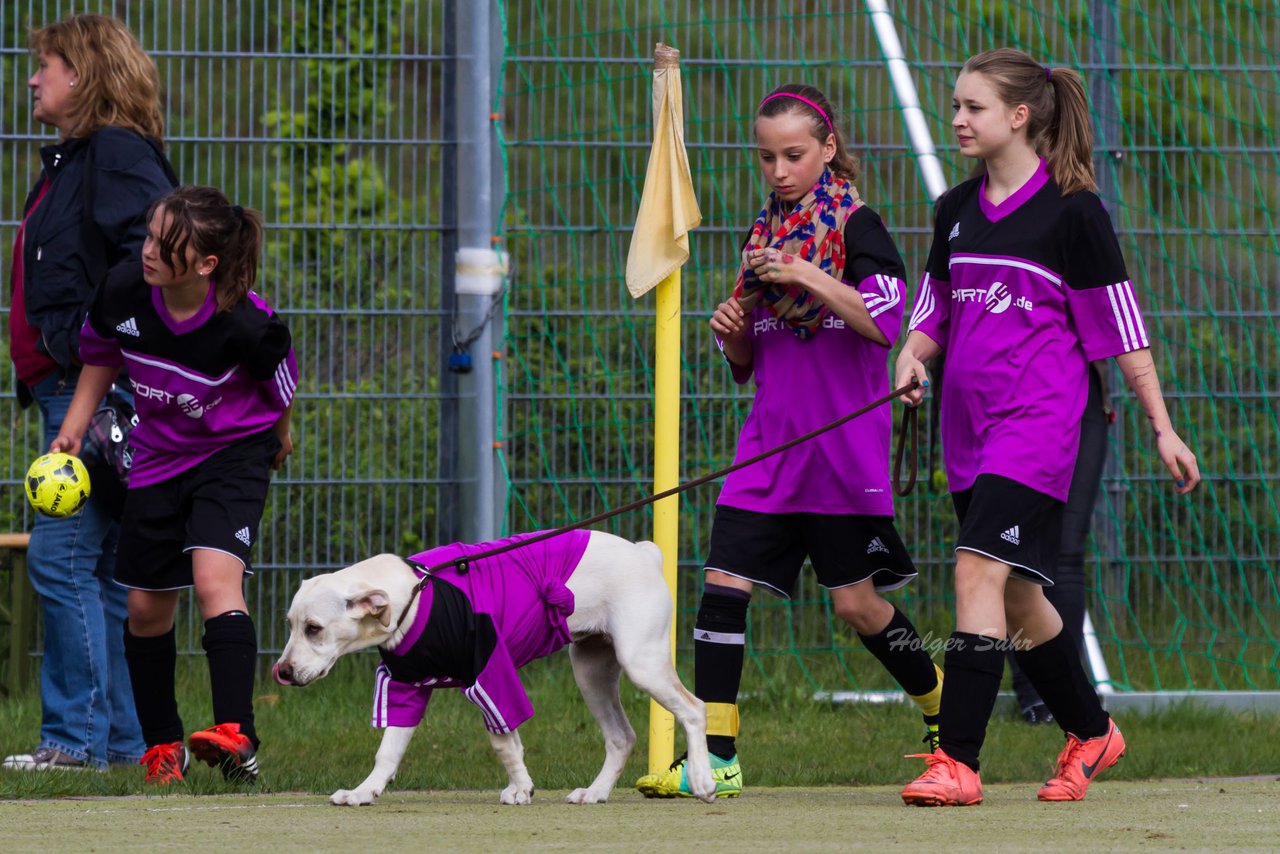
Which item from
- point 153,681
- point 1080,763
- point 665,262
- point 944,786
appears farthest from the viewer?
point 153,681

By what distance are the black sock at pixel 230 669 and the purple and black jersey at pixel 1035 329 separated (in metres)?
2.16

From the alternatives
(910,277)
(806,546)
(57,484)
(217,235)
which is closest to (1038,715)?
(910,277)

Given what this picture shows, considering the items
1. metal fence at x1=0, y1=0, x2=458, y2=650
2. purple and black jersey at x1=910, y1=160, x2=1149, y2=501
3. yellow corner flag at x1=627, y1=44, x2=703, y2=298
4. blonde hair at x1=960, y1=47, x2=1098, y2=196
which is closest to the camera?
purple and black jersey at x1=910, y1=160, x2=1149, y2=501

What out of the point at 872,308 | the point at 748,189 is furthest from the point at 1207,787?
the point at 748,189

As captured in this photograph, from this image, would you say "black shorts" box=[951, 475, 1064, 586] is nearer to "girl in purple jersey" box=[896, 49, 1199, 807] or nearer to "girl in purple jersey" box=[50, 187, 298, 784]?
"girl in purple jersey" box=[896, 49, 1199, 807]

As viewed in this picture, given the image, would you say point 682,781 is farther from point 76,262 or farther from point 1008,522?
point 76,262

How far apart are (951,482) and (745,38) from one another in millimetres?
3954

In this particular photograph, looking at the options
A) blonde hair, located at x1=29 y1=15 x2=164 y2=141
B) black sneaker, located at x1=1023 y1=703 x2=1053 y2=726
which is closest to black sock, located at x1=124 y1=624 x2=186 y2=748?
blonde hair, located at x1=29 y1=15 x2=164 y2=141

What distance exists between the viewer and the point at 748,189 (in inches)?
332

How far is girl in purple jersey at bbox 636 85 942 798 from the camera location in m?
5.23

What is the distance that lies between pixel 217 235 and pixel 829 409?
185 centimetres

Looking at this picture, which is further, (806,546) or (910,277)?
(910,277)

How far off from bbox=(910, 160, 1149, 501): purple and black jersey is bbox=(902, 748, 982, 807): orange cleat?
0.74 meters

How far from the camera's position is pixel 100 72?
603cm
